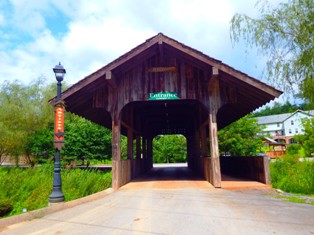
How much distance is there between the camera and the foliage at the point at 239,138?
26.9 m

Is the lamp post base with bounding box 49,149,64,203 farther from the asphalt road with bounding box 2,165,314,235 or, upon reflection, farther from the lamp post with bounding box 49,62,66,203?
the asphalt road with bounding box 2,165,314,235

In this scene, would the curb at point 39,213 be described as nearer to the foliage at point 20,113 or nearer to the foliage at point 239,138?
the foliage at point 20,113

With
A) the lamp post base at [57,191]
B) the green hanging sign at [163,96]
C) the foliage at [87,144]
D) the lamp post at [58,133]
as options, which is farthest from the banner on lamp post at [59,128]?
the foliage at [87,144]

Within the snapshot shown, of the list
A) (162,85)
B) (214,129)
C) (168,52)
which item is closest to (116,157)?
(162,85)

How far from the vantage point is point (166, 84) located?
9.95 metres

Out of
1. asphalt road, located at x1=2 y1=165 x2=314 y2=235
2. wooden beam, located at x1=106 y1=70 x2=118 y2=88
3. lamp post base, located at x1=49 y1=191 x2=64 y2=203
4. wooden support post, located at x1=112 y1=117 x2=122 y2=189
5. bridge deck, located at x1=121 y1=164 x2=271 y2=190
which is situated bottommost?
asphalt road, located at x1=2 y1=165 x2=314 y2=235

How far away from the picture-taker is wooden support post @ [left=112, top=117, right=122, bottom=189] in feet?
31.0

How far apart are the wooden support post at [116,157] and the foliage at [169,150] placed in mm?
31220

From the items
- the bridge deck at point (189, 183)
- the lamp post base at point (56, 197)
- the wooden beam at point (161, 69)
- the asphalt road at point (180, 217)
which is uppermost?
the wooden beam at point (161, 69)

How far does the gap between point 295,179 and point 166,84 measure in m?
5.90

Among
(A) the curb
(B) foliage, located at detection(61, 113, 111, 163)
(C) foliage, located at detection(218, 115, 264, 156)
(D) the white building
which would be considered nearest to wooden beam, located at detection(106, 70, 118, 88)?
(A) the curb

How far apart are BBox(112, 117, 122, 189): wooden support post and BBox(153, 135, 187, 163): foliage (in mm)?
31220

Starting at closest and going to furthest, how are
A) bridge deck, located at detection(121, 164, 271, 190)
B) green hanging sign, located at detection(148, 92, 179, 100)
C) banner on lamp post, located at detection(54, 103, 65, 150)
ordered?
banner on lamp post, located at detection(54, 103, 65, 150) < bridge deck, located at detection(121, 164, 271, 190) < green hanging sign, located at detection(148, 92, 179, 100)

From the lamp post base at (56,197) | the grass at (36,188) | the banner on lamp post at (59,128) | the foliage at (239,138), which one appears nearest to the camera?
the lamp post base at (56,197)
